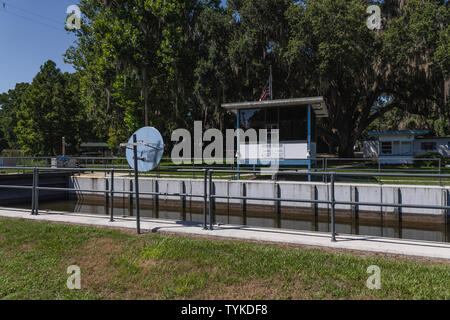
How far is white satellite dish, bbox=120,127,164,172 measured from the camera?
248 inches

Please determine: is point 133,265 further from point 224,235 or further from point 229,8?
point 229,8

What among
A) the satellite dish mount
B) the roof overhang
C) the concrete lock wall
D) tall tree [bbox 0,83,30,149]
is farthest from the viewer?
tall tree [bbox 0,83,30,149]

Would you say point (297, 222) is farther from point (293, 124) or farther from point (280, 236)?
point (280, 236)

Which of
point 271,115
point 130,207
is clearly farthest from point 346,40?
point 130,207

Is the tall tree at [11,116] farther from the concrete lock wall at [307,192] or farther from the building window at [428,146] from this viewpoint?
the building window at [428,146]

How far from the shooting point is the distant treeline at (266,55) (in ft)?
69.2

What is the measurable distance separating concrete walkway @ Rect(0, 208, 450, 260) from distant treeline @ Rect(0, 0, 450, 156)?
710 inches

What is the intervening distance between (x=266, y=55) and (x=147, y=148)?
20187 millimetres

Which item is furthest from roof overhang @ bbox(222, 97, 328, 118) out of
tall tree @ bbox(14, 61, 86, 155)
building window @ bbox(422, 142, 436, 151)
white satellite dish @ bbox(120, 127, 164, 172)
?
tall tree @ bbox(14, 61, 86, 155)

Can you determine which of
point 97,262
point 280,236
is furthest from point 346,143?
point 97,262

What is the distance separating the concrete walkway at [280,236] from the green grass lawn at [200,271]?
0.41 m

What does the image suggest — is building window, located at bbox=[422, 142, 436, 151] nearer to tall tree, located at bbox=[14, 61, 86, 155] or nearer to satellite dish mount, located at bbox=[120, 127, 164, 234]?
satellite dish mount, located at bbox=[120, 127, 164, 234]

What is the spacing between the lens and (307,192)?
13359 mm

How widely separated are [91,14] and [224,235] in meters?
32.8
